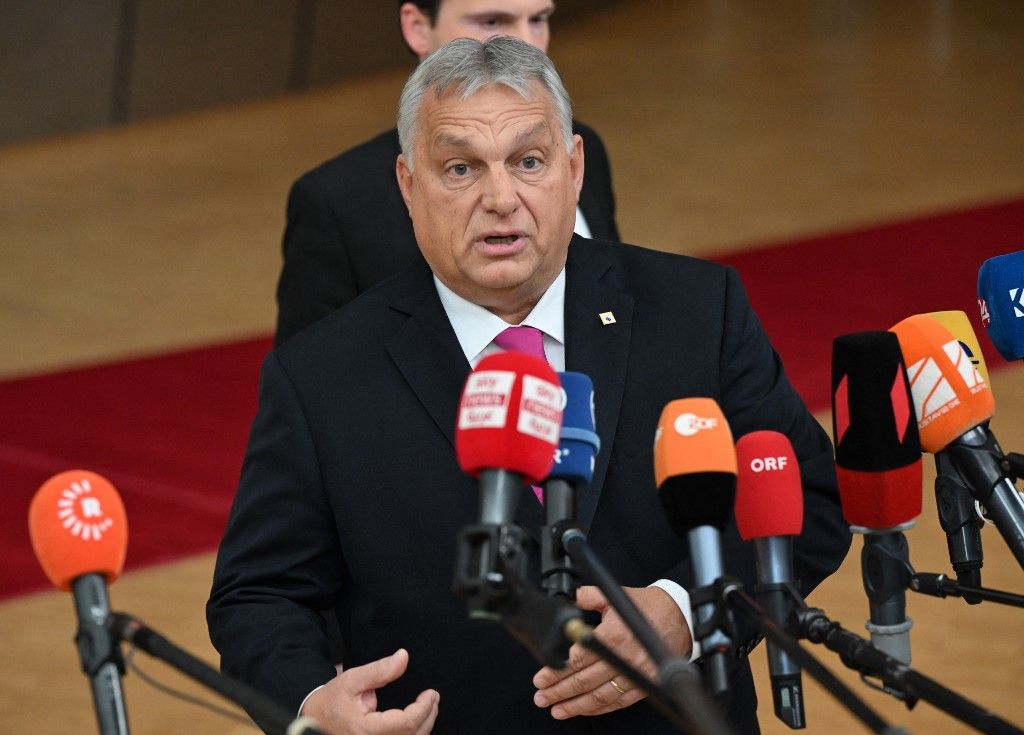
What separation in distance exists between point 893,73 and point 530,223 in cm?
893

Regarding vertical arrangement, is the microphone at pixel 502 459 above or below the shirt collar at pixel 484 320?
below

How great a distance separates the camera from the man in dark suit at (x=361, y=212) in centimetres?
296

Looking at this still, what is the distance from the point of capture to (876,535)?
1772mm

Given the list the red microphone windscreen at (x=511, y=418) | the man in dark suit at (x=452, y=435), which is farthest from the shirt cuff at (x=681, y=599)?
the red microphone windscreen at (x=511, y=418)

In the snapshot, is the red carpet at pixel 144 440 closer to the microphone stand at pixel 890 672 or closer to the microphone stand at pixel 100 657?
the microphone stand at pixel 100 657

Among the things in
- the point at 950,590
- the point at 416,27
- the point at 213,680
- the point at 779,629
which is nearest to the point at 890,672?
the point at 779,629

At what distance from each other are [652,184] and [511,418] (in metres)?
7.07

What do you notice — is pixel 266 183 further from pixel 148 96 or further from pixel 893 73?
pixel 893 73

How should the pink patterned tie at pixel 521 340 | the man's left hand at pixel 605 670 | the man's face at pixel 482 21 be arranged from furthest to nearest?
1. the man's face at pixel 482 21
2. the pink patterned tie at pixel 521 340
3. the man's left hand at pixel 605 670

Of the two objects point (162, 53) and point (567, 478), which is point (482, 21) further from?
point (162, 53)

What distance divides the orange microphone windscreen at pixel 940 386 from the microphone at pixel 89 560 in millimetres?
835

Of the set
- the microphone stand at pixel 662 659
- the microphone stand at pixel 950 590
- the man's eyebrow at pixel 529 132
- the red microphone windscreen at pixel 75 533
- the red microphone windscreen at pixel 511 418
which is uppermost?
the man's eyebrow at pixel 529 132

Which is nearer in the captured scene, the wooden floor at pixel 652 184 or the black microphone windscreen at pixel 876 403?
the black microphone windscreen at pixel 876 403

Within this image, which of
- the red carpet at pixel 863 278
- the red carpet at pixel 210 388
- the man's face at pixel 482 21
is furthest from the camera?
the red carpet at pixel 863 278
